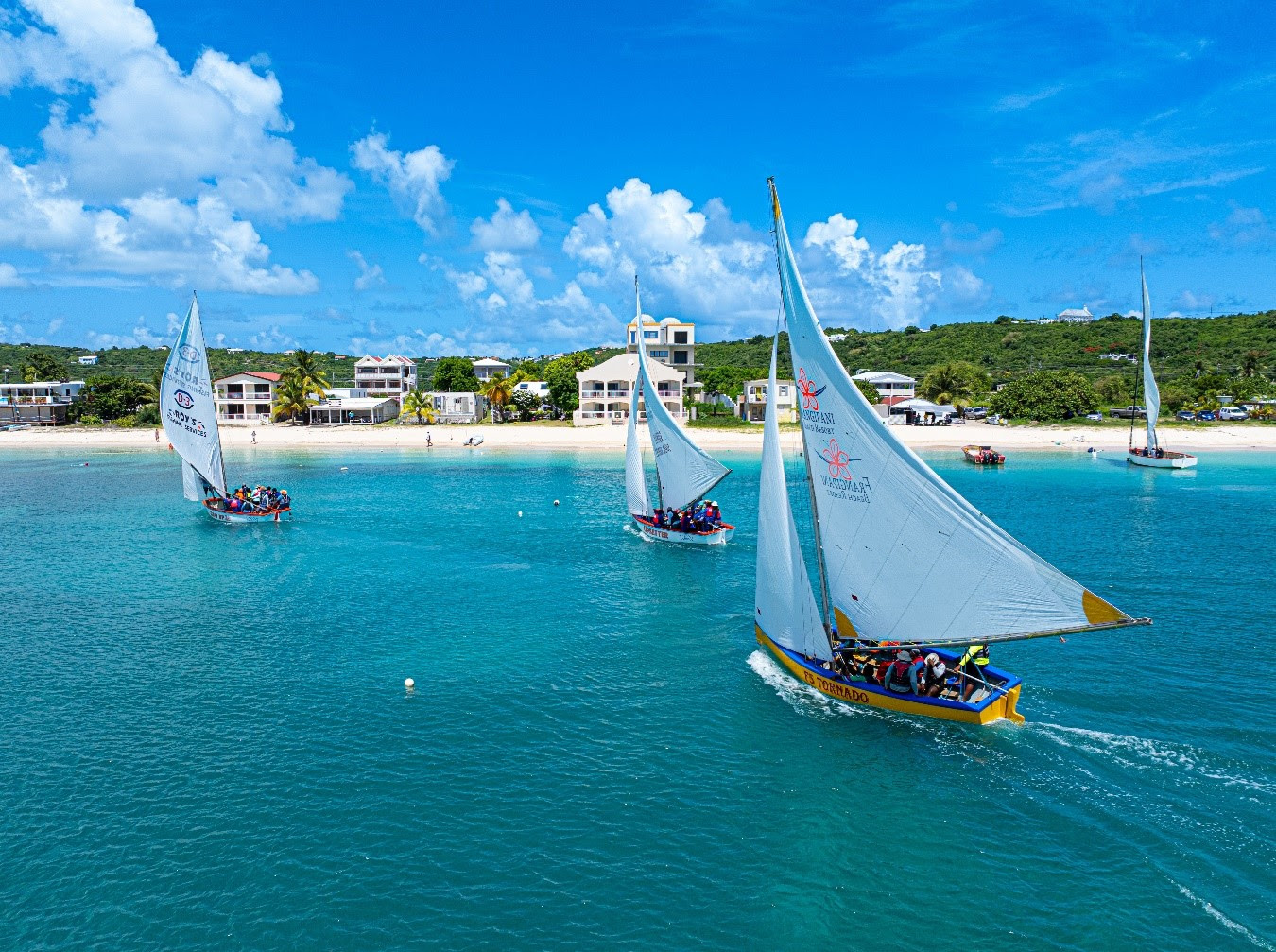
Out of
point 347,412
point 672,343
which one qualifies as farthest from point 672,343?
point 347,412

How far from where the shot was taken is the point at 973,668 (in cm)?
2519

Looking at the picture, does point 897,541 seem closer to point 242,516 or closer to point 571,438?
point 242,516

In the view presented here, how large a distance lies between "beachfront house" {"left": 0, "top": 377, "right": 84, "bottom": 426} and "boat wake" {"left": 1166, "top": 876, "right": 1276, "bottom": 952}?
16446 centimetres

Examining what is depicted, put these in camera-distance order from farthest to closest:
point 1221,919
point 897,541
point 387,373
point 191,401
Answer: point 387,373
point 191,401
point 897,541
point 1221,919

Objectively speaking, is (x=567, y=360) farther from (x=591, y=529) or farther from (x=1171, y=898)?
(x=1171, y=898)

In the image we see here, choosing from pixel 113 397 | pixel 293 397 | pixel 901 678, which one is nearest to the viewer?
pixel 901 678

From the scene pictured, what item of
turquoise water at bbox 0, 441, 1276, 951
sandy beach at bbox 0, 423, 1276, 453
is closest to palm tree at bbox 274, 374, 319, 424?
sandy beach at bbox 0, 423, 1276, 453

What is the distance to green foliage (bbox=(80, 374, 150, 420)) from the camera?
13888cm

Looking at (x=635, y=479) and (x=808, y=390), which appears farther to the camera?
(x=635, y=479)

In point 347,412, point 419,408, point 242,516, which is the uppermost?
point 419,408

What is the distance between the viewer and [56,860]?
18.8m

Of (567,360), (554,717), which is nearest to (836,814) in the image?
(554,717)

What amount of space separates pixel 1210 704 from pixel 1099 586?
1389cm

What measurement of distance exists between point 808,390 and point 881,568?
571 centimetres
